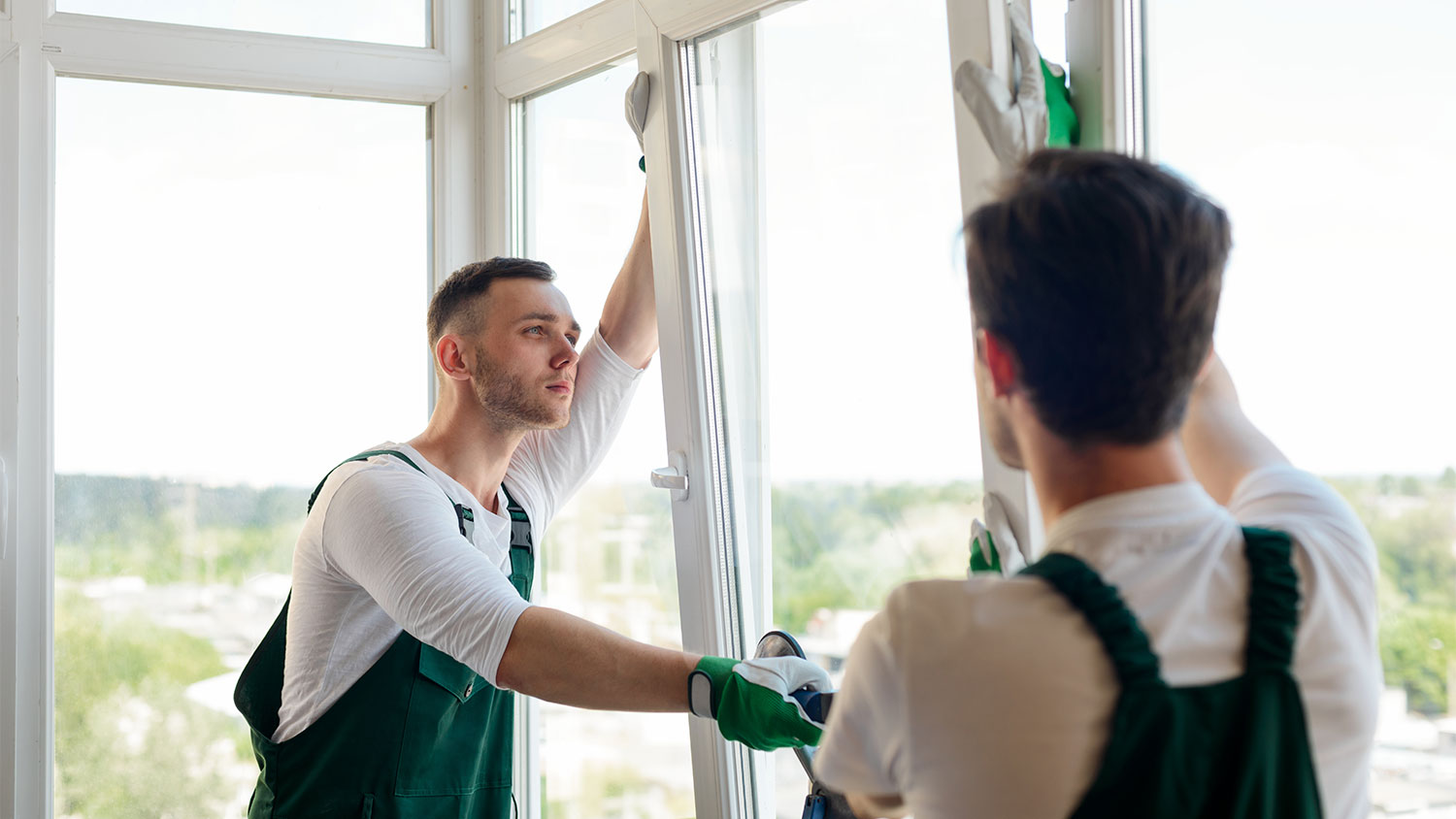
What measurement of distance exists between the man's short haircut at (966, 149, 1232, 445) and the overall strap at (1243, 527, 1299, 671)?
0.11 metres

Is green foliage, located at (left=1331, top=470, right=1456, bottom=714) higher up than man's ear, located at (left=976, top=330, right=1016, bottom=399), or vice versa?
man's ear, located at (left=976, top=330, right=1016, bottom=399)

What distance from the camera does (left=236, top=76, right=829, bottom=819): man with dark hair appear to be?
158 cm

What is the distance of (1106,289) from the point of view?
82 centimetres

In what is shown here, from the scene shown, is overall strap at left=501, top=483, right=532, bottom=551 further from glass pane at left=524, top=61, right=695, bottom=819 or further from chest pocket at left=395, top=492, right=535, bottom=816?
glass pane at left=524, top=61, right=695, bottom=819

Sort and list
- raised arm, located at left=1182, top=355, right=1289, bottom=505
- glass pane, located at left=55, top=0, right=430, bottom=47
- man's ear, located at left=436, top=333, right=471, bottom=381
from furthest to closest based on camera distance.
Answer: glass pane, located at left=55, top=0, right=430, bottom=47 → man's ear, located at left=436, top=333, right=471, bottom=381 → raised arm, located at left=1182, top=355, right=1289, bottom=505

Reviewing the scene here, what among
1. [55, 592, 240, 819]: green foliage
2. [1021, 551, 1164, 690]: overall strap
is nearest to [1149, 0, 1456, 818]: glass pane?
[1021, 551, 1164, 690]: overall strap

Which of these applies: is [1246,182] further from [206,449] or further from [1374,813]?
[206,449]

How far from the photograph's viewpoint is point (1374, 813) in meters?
1.21

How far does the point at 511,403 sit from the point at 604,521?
1.34ft

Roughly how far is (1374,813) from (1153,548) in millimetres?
606

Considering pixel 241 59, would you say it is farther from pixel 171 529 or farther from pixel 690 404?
pixel 690 404

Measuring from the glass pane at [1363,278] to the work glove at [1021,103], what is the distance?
0.46ft

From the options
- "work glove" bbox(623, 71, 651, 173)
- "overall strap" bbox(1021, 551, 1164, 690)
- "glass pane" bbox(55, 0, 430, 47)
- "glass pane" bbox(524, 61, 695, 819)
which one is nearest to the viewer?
"overall strap" bbox(1021, 551, 1164, 690)

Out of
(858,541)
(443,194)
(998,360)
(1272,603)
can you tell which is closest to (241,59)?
(443,194)
